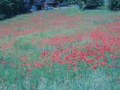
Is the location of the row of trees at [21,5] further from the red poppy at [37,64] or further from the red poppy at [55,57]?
the red poppy at [37,64]

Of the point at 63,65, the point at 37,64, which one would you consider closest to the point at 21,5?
→ the point at 37,64

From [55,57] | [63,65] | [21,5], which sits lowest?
[55,57]

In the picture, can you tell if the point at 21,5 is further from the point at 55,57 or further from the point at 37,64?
the point at 37,64

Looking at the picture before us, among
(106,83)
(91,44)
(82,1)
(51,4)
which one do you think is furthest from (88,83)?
(51,4)

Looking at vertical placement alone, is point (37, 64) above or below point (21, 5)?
below

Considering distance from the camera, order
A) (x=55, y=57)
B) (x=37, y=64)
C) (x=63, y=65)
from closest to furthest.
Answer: (x=63, y=65) < (x=37, y=64) < (x=55, y=57)

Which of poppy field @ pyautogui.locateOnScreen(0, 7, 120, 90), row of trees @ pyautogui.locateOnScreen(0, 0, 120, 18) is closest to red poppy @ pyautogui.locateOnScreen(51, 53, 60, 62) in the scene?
poppy field @ pyautogui.locateOnScreen(0, 7, 120, 90)

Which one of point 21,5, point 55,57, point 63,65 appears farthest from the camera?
point 21,5

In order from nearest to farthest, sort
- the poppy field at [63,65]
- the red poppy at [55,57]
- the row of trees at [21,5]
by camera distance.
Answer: the poppy field at [63,65]
the red poppy at [55,57]
the row of trees at [21,5]

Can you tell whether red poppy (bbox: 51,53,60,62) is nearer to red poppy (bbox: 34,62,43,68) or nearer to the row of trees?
red poppy (bbox: 34,62,43,68)

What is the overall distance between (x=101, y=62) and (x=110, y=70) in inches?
31.1

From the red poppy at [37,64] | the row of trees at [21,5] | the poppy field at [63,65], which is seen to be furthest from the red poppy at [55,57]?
the row of trees at [21,5]

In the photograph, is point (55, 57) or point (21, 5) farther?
point (21, 5)

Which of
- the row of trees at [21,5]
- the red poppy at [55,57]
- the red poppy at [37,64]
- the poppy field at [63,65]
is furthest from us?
the row of trees at [21,5]
